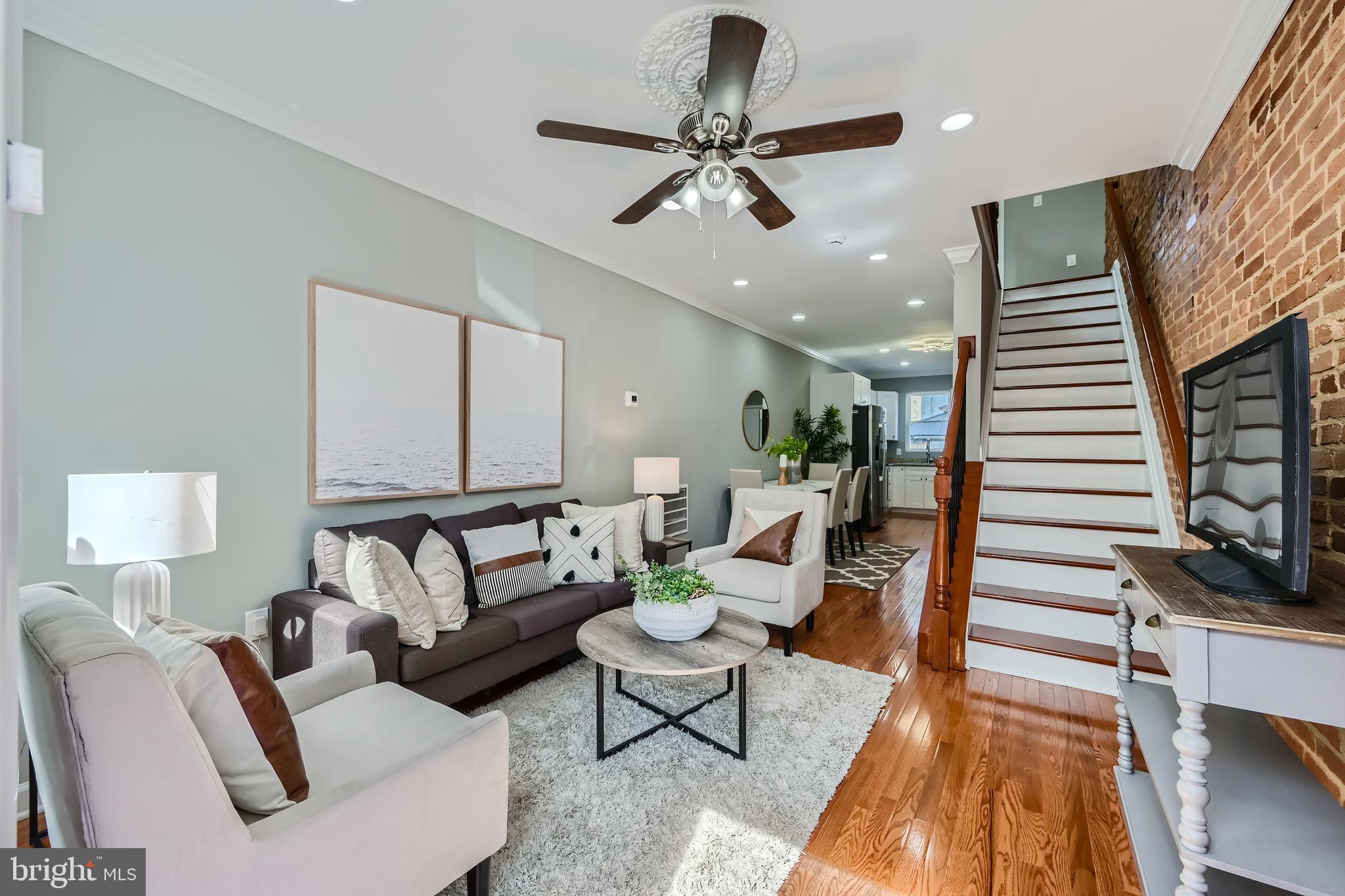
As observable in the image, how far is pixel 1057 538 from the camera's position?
129 inches

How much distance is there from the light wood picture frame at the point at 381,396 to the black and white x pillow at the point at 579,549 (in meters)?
0.59

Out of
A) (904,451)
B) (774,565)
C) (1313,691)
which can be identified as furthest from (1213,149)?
(904,451)

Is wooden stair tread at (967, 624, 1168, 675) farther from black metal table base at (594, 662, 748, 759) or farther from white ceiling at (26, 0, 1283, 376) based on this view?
white ceiling at (26, 0, 1283, 376)

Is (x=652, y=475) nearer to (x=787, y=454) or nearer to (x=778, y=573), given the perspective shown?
(x=778, y=573)

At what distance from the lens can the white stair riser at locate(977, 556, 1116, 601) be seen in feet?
9.68

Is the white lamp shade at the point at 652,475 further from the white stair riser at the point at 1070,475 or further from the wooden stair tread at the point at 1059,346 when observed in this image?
the wooden stair tread at the point at 1059,346

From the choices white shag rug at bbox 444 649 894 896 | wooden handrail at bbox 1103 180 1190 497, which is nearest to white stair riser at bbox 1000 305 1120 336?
wooden handrail at bbox 1103 180 1190 497

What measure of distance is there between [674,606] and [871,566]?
3794mm

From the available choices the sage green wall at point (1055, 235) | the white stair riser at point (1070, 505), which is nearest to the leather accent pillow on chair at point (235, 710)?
the white stair riser at point (1070, 505)

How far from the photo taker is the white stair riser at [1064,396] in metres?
3.94

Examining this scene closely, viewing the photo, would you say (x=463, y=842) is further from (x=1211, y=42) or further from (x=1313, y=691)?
(x=1211, y=42)

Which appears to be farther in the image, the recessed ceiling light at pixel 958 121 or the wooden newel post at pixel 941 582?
the wooden newel post at pixel 941 582

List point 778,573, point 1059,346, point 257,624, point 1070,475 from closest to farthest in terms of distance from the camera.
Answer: point 257,624 < point 778,573 < point 1070,475 < point 1059,346

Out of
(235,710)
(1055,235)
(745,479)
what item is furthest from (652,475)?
(1055,235)
